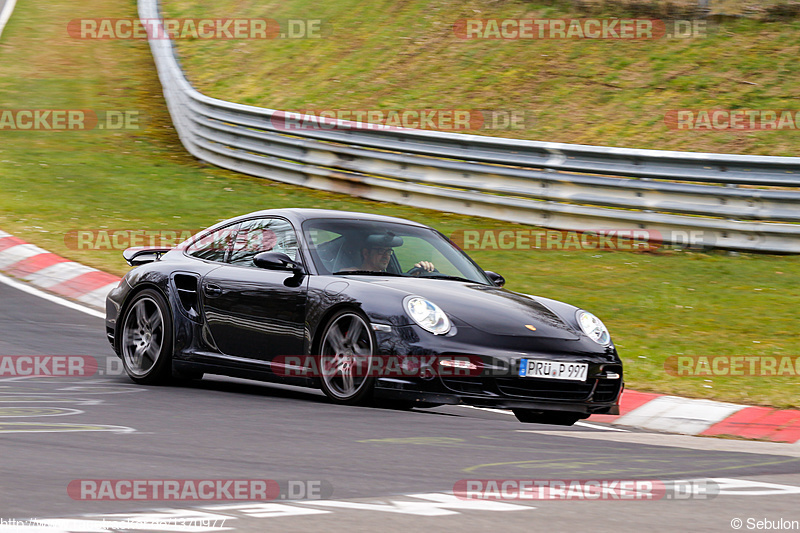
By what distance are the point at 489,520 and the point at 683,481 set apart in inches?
52.8

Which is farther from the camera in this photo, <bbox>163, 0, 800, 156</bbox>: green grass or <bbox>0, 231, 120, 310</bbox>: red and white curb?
<bbox>163, 0, 800, 156</bbox>: green grass

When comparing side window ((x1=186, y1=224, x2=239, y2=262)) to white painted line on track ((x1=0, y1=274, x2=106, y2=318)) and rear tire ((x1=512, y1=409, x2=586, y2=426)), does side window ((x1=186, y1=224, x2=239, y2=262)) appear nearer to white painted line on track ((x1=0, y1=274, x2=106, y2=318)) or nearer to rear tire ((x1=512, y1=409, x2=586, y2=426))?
rear tire ((x1=512, y1=409, x2=586, y2=426))

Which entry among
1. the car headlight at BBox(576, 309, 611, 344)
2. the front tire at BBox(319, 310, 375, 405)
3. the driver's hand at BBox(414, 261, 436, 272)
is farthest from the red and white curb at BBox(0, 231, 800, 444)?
the front tire at BBox(319, 310, 375, 405)

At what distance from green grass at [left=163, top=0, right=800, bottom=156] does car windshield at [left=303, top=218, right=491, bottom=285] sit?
7776mm

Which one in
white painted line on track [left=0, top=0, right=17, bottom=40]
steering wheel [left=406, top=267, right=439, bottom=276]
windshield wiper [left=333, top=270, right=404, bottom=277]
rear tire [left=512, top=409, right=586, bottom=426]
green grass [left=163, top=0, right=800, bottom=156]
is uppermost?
white painted line on track [left=0, top=0, right=17, bottom=40]

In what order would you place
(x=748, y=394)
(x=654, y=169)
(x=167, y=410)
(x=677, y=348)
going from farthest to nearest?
(x=654, y=169) < (x=677, y=348) < (x=748, y=394) < (x=167, y=410)

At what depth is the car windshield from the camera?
25.6ft

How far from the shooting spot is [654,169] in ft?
44.9

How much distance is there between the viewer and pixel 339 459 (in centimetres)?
548

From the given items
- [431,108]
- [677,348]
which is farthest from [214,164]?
[677,348]

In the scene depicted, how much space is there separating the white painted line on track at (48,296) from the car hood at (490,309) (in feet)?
15.1

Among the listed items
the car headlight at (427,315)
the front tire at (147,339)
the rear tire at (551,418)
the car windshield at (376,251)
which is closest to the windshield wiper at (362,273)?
the car windshield at (376,251)

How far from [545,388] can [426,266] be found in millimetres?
1453

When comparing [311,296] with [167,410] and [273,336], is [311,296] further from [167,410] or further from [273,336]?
[167,410]
